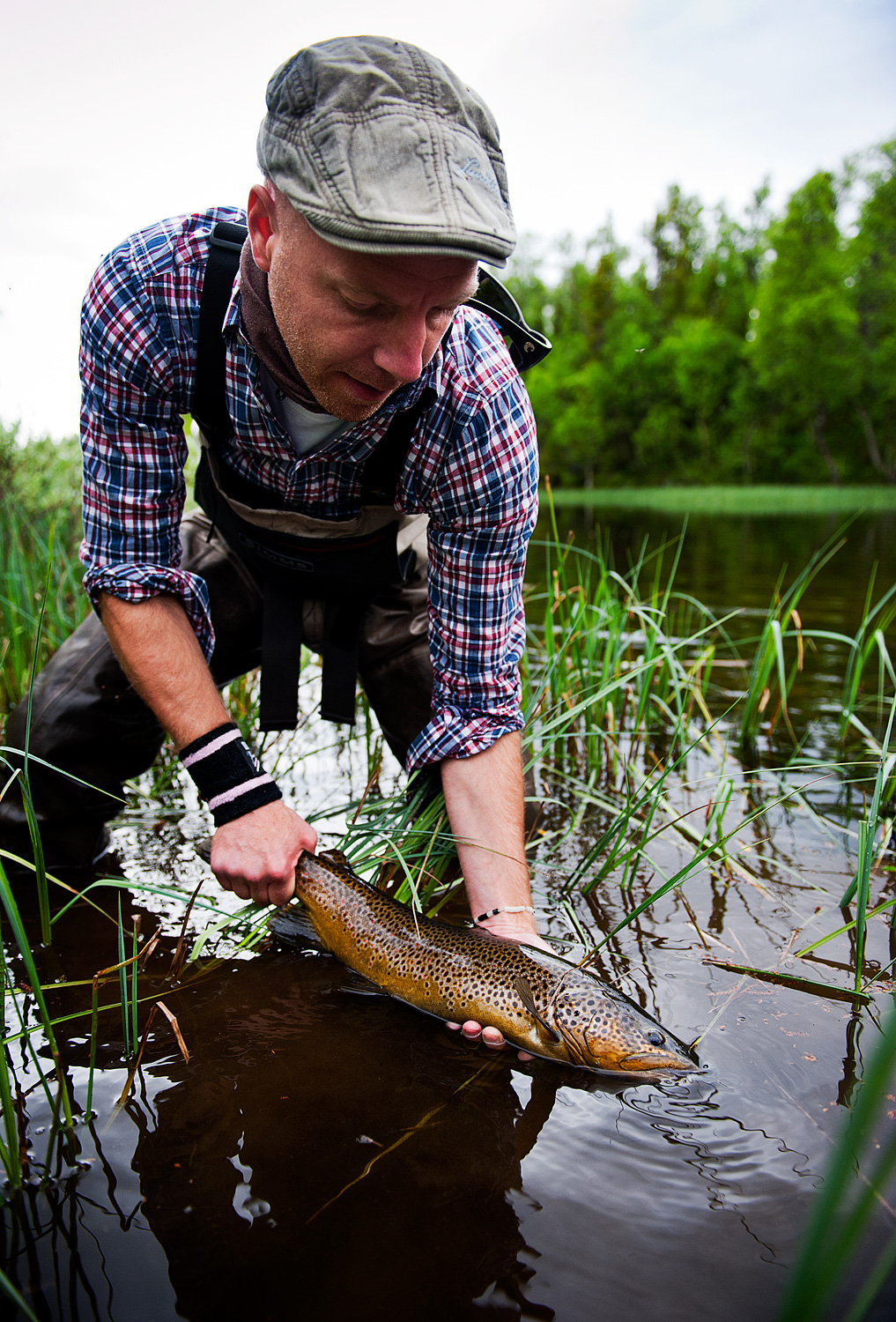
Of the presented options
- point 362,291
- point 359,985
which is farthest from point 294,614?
point 362,291

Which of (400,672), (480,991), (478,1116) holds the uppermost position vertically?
(400,672)

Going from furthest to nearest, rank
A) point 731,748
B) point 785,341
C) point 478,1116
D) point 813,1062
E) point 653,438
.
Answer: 1. point 653,438
2. point 785,341
3. point 731,748
4. point 813,1062
5. point 478,1116

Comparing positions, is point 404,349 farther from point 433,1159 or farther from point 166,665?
point 433,1159

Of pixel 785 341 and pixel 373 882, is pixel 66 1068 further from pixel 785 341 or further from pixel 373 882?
pixel 785 341

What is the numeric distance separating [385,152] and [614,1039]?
7.30ft

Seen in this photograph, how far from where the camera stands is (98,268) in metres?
2.61

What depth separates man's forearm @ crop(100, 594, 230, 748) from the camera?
2729 millimetres

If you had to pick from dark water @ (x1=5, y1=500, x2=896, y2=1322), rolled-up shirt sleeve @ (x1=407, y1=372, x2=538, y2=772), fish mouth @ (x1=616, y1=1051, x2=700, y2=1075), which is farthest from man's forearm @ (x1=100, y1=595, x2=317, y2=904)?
fish mouth @ (x1=616, y1=1051, x2=700, y2=1075)

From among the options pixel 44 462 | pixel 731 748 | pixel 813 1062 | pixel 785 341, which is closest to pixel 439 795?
pixel 813 1062

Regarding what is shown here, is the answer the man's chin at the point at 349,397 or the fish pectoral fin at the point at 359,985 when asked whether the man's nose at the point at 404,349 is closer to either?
the man's chin at the point at 349,397

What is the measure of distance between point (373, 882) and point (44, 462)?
5.72 m

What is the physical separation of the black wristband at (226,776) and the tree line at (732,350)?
53.5m

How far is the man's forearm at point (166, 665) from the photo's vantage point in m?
2.73

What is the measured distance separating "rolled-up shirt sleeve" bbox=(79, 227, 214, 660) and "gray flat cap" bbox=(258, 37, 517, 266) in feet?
2.21
